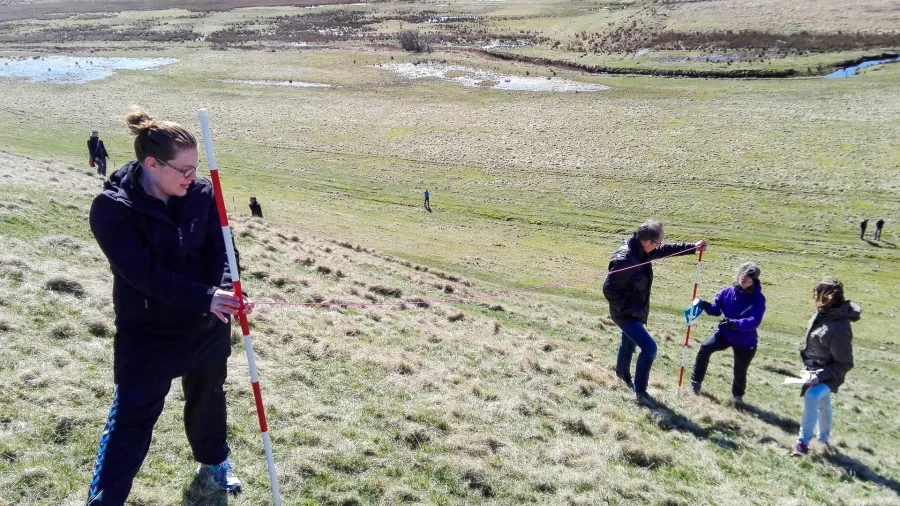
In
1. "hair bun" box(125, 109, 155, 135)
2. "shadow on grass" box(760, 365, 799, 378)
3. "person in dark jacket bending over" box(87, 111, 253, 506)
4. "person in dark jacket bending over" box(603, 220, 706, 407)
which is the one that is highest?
"hair bun" box(125, 109, 155, 135)

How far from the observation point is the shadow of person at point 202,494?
5.78 metres

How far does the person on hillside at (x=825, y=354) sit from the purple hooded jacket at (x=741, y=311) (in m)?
1.03

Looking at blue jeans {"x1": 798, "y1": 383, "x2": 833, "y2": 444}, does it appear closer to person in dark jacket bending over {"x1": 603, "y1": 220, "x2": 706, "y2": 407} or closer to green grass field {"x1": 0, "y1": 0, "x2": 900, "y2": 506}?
green grass field {"x1": 0, "y1": 0, "x2": 900, "y2": 506}

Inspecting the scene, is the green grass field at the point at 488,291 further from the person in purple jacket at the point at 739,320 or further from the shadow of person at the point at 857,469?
the person in purple jacket at the point at 739,320

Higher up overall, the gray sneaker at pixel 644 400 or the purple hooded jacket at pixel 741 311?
the purple hooded jacket at pixel 741 311

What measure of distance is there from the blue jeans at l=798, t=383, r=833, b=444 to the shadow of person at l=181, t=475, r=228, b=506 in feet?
26.2

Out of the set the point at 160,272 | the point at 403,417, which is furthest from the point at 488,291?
the point at 160,272

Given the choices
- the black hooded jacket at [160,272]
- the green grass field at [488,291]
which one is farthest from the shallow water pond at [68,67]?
the black hooded jacket at [160,272]

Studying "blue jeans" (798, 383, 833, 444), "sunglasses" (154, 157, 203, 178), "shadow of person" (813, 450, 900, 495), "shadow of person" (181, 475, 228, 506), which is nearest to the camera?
"sunglasses" (154, 157, 203, 178)

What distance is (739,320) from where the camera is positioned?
10.6m

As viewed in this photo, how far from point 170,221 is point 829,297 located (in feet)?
27.9

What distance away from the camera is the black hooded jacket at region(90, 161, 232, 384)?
15.1ft

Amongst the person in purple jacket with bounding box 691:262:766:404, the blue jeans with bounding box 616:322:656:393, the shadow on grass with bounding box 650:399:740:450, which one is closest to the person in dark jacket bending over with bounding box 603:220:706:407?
the blue jeans with bounding box 616:322:656:393

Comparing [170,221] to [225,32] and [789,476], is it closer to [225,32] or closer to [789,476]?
[789,476]
